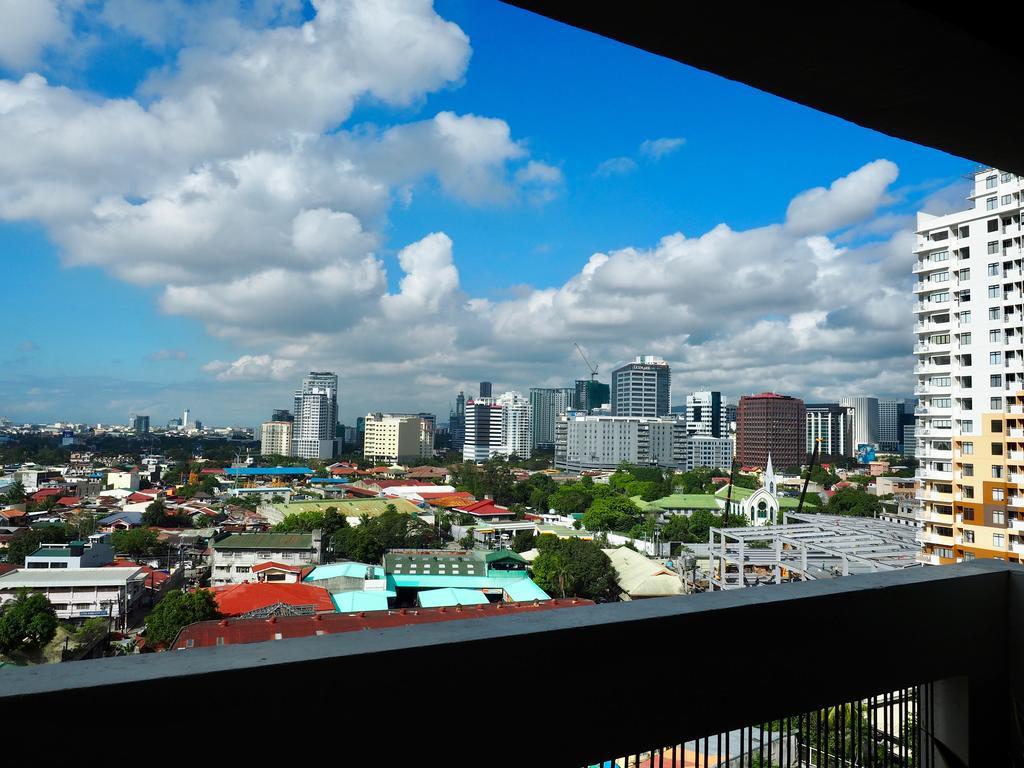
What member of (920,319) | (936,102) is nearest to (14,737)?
(936,102)

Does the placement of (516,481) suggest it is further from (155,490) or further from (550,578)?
(550,578)

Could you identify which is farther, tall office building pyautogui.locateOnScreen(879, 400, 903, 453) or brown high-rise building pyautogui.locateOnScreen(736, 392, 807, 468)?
tall office building pyautogui.locateOnScreen(879, 400, 903, 453)

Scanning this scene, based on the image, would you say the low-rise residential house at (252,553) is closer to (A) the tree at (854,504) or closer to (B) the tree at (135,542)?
(B) the tree at (135,542)

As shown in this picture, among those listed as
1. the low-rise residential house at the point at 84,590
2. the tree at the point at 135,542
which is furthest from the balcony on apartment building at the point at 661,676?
the tree at the point at 135,542

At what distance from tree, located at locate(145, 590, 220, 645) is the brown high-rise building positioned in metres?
→ 20.8

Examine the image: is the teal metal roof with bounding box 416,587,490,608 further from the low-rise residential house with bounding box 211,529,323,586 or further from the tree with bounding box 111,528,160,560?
the tree with bounding box 111,528,160,560

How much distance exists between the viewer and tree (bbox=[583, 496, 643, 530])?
1739 cm

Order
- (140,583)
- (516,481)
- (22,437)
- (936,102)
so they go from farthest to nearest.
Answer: (516,481) → (22,437) → (140,583) → (936,102)

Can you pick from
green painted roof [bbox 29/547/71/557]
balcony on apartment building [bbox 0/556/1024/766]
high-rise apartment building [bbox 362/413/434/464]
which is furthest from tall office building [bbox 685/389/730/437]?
balcony on apartment building [bbox 0/556/1024/766]

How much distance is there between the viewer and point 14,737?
18.7 inches

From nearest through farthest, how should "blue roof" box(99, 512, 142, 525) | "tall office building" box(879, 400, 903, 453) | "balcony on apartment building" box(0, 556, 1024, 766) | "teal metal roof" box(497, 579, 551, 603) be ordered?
"balcony on apartment building" box(0, 556, 1024, 766), "teal metal roof" box(497, 579, 551, 603), "blue roof" box(99, 512, 142, 525), "tall office building" box(879, 400, 903, 453)

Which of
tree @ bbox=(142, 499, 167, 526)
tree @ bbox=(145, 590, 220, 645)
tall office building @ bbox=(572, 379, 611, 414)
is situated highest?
tall office building @ bbox=(572, 379, 611, 414)

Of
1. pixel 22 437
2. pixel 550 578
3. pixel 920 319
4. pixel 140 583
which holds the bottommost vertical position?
pixel 550 578

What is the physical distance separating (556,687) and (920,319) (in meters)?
7.60
